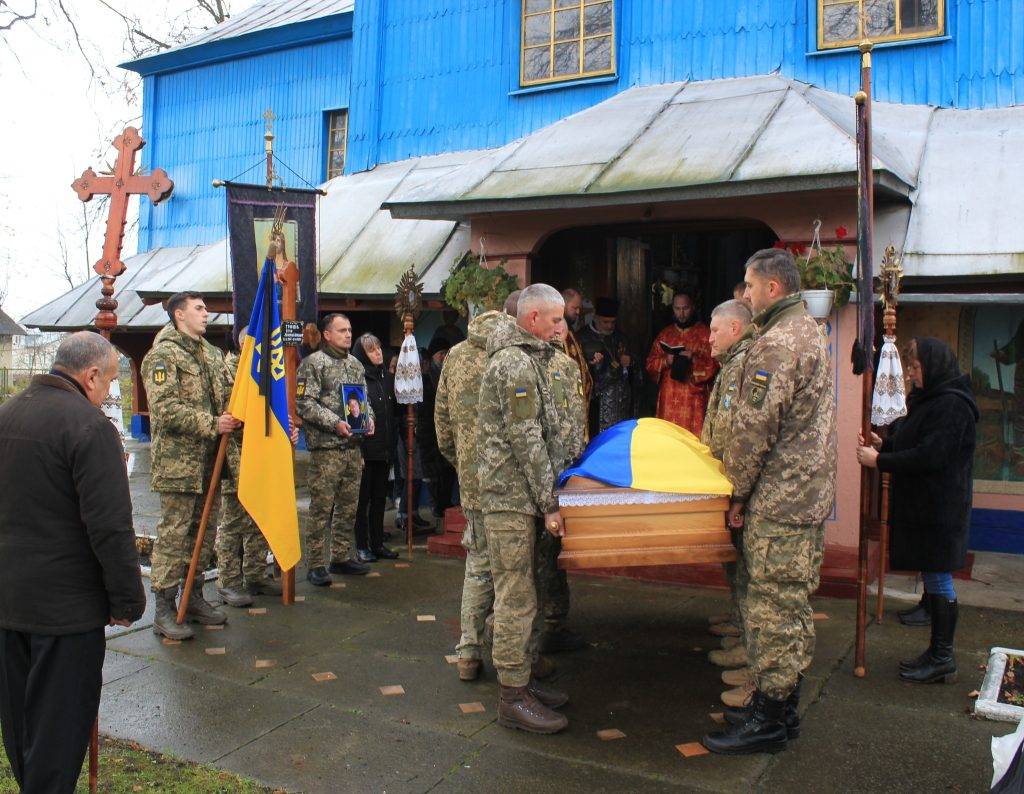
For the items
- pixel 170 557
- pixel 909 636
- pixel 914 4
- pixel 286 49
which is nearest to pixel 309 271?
pixel 170 557

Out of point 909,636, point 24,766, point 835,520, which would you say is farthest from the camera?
point 835,520

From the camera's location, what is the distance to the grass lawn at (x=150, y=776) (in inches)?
155

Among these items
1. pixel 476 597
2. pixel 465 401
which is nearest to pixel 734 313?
pixel 465 401

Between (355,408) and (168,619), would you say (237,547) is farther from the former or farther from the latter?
(355,408)

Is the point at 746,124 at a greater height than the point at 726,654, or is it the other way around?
the point at 746,124

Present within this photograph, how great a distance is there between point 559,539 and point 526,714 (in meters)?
0.96

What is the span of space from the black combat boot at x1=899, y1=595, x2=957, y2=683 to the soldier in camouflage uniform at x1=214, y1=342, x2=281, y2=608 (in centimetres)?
444

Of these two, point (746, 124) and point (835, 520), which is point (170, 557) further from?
point (746, 124)

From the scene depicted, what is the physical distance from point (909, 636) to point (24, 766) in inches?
197

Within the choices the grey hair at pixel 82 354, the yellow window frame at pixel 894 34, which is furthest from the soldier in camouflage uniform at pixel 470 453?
the yellow window frame at pixel 894 34

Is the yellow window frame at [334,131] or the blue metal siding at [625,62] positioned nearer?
the blue metal siding at [625,62]

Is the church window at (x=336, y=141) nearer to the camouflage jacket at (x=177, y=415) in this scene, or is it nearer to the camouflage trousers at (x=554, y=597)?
the camouflage jacket at (x=177, y=415)

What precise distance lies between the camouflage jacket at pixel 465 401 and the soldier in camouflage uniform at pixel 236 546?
1.47 m

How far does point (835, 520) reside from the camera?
22.7 feet
